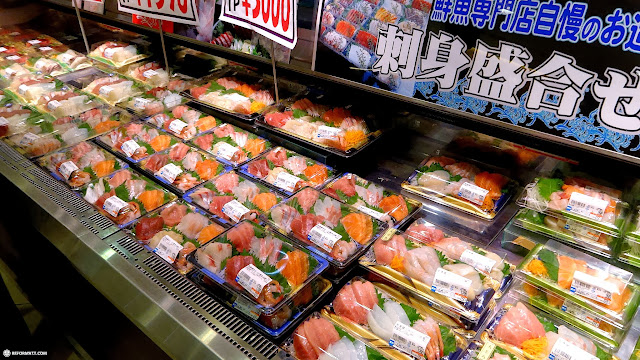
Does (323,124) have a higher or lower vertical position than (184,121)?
higher

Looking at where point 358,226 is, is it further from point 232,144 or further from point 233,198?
point 232,144

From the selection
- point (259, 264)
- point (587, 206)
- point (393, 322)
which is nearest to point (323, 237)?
point (259, 264)

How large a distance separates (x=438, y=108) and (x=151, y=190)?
1.89m

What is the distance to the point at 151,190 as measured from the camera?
287 centimetres

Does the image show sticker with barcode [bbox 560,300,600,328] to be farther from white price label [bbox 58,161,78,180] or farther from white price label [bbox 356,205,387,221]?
white price label [bbox 58,161,78,180]

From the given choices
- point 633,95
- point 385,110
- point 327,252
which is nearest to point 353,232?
point 327,252

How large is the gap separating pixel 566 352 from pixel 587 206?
89cm

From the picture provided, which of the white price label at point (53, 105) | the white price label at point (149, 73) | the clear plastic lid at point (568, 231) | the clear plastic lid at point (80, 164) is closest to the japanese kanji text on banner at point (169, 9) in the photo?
the white price label at point (149, 73)

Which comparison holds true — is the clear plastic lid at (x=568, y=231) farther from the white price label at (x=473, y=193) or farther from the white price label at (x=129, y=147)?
the white price label at (x=129, y=147)

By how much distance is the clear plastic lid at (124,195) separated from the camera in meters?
2.66

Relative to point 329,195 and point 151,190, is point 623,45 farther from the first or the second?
point 151,190

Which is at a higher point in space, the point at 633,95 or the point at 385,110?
the point at 633,95

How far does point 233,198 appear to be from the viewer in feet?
9.18

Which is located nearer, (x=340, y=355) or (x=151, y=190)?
(x=340, y=355)
